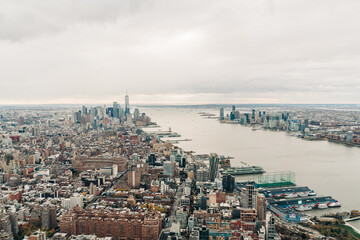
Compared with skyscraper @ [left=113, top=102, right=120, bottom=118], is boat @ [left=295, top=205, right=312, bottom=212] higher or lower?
lower

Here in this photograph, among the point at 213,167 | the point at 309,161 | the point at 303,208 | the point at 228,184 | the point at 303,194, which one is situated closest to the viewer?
the point at 303,208

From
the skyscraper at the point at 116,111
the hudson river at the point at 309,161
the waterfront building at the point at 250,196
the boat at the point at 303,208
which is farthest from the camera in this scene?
the skyscraper at the point at 116,111

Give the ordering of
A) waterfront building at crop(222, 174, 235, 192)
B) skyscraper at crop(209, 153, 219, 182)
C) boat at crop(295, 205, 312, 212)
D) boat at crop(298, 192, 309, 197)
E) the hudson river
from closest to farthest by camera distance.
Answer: boat at crop(295, 205, 312, 212)
boat at crop(298, 192, 309, 197)
waterfront building at crop(222, 174, 235, 192)
the hudson river
skyscraper at crop(209, 153, 219, 182)

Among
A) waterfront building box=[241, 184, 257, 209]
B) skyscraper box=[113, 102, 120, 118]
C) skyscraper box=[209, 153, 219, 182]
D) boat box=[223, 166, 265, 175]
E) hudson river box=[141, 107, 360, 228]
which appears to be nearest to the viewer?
waterfront building box=[241, 184, 257, 209]

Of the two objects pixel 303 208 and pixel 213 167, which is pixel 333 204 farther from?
pixel 213 167

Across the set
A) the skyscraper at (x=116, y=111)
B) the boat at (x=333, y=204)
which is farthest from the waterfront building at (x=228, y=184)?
the skyscraper at (x=116, y=111)

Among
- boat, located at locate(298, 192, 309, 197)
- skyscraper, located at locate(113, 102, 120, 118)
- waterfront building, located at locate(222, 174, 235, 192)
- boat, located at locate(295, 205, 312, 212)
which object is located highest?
skyscraper, located at locate(113, 102, 120, 118)

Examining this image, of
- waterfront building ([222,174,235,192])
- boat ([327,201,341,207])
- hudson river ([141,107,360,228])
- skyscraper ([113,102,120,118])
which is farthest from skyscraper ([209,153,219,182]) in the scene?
skyscraper ([113,102,120,118])

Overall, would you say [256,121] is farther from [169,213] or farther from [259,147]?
[169,213]

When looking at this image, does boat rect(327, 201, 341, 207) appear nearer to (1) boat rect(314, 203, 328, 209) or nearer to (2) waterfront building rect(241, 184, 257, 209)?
(1) boat rect(314, 203, 328, 209)

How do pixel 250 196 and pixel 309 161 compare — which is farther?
pixel 309 161

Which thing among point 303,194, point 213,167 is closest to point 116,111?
point 213,167

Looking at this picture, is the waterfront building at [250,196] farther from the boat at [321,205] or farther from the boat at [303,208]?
the boat at [321,205]

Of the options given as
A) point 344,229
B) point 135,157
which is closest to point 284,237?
point 344,229
